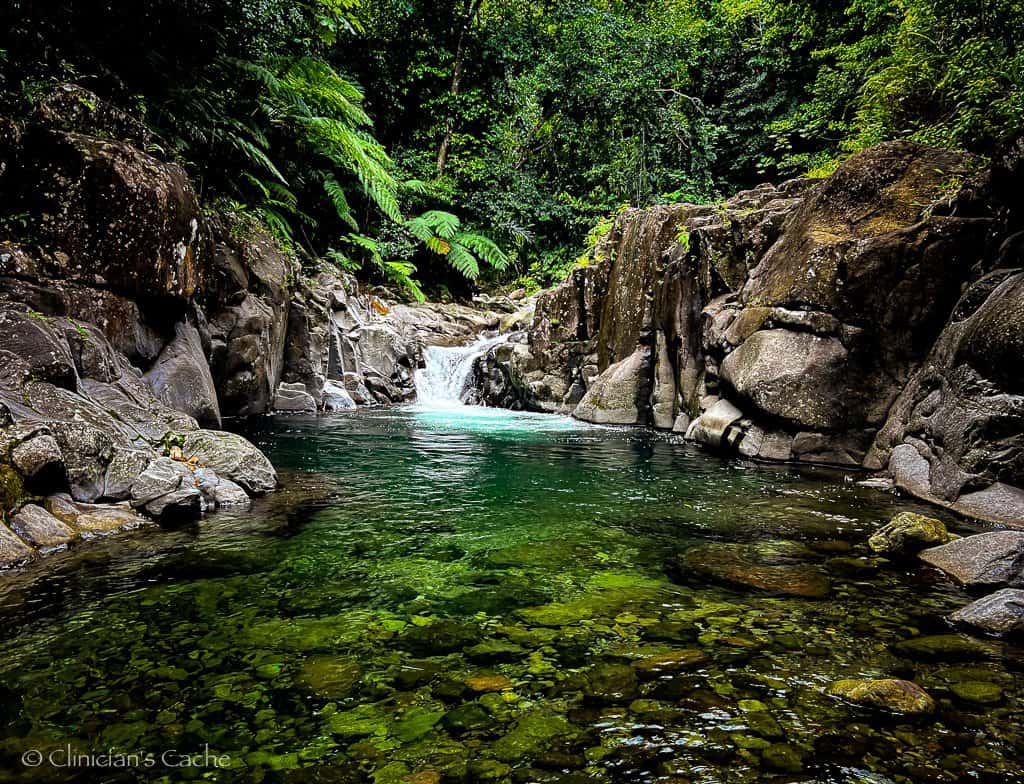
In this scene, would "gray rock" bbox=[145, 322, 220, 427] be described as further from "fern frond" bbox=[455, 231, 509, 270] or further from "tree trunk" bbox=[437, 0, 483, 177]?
"tree trunk" bbox=[437, 0, 483, 177]

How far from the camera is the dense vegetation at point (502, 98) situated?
8.84 m

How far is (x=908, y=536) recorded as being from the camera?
402cm

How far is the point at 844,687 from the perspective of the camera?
7.50 ft

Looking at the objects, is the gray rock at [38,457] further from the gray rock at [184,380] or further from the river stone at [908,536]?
the river stone at [908,536]

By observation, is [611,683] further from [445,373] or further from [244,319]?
[445,373]

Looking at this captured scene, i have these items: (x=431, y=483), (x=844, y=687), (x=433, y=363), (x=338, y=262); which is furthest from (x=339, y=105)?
(x=844, y=687)

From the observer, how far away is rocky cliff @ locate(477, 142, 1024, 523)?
5512 millimetres

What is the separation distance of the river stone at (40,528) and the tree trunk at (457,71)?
73.2ft

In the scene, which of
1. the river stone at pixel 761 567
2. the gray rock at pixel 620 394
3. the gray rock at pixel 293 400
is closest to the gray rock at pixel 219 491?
the river stone at pixel 761 567

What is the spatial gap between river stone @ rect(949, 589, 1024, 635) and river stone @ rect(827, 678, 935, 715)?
33.7 inches

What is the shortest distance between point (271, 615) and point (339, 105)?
50.8ft

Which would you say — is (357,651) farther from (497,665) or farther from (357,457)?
(357,457)

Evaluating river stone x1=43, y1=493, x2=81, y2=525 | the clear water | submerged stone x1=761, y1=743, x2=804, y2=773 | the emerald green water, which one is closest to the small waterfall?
the clear water

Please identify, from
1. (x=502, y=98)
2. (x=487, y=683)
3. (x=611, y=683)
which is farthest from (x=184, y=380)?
(x=502, y=98)
